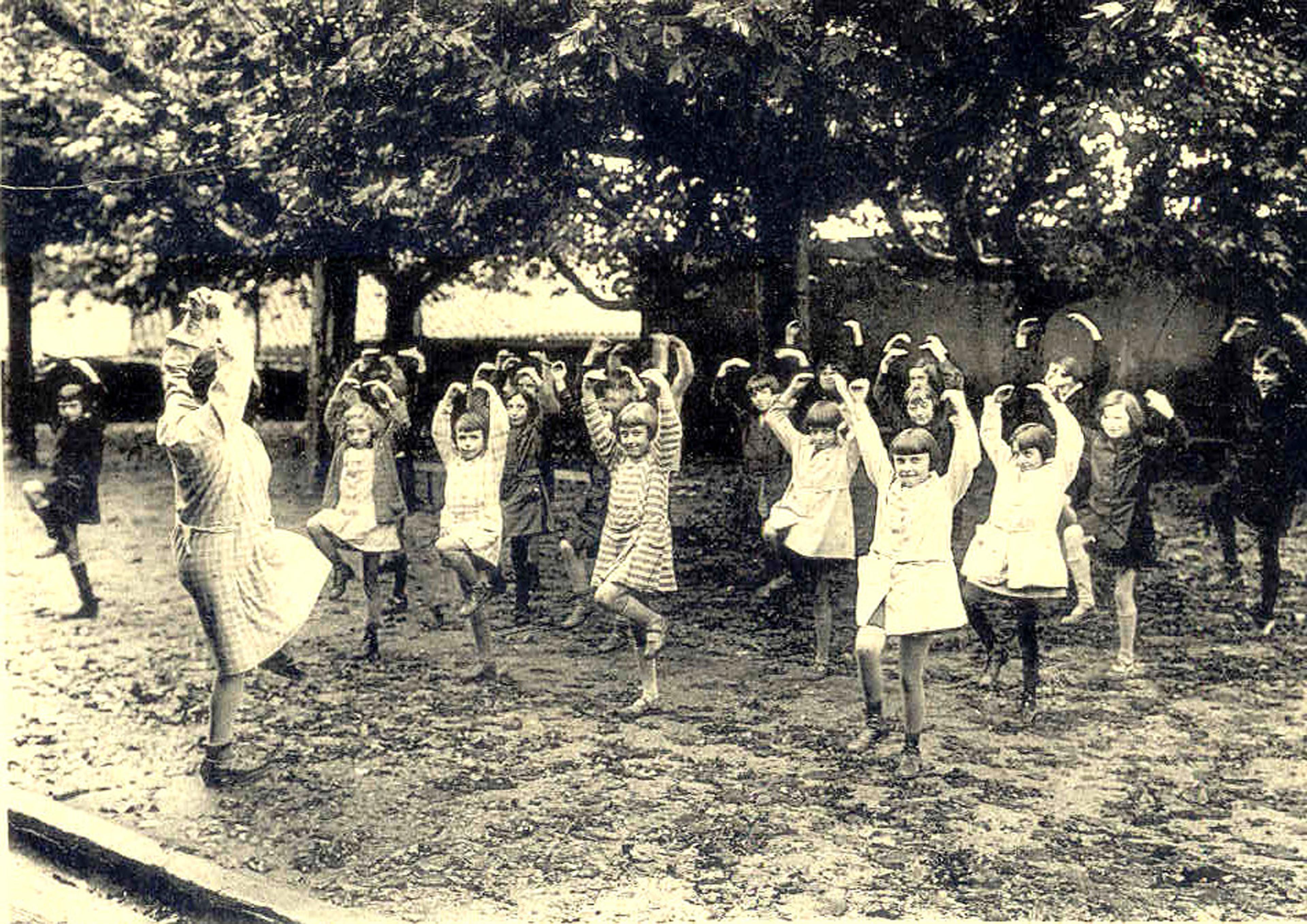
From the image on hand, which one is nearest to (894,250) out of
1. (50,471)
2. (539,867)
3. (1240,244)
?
(1240,244)

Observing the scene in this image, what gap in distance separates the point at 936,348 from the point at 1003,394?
1.29ft

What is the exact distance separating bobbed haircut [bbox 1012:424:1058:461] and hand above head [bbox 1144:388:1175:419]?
0.60m

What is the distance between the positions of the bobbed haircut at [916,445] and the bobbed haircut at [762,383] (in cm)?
89

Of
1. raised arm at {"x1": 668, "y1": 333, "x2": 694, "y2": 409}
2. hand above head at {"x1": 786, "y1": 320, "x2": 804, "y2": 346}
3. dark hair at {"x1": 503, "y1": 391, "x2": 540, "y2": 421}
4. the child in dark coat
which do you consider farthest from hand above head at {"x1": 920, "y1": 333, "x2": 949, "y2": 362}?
the child in dark coat

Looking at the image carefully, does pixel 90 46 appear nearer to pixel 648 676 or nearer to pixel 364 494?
pixel 364 494

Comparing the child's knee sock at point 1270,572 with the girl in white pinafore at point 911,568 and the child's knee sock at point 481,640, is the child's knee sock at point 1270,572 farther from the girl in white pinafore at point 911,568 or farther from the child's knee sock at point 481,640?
the child's knee sock at point 481,640

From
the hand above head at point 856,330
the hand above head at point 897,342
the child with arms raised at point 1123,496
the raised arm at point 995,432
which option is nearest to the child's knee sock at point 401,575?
the hand above head at point 856,330

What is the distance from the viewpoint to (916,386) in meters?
→ 5.18

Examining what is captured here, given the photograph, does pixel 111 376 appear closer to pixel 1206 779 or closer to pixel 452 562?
pixel 452 562

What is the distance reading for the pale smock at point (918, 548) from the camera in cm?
490

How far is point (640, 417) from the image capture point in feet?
17.5

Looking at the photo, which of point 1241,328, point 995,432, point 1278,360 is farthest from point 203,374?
point 1278,360

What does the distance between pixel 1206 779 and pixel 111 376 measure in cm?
553

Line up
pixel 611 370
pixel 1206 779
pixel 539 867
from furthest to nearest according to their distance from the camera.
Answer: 1. pixel 611 370
2. pixel 1206 779
3. pixel 539 867
